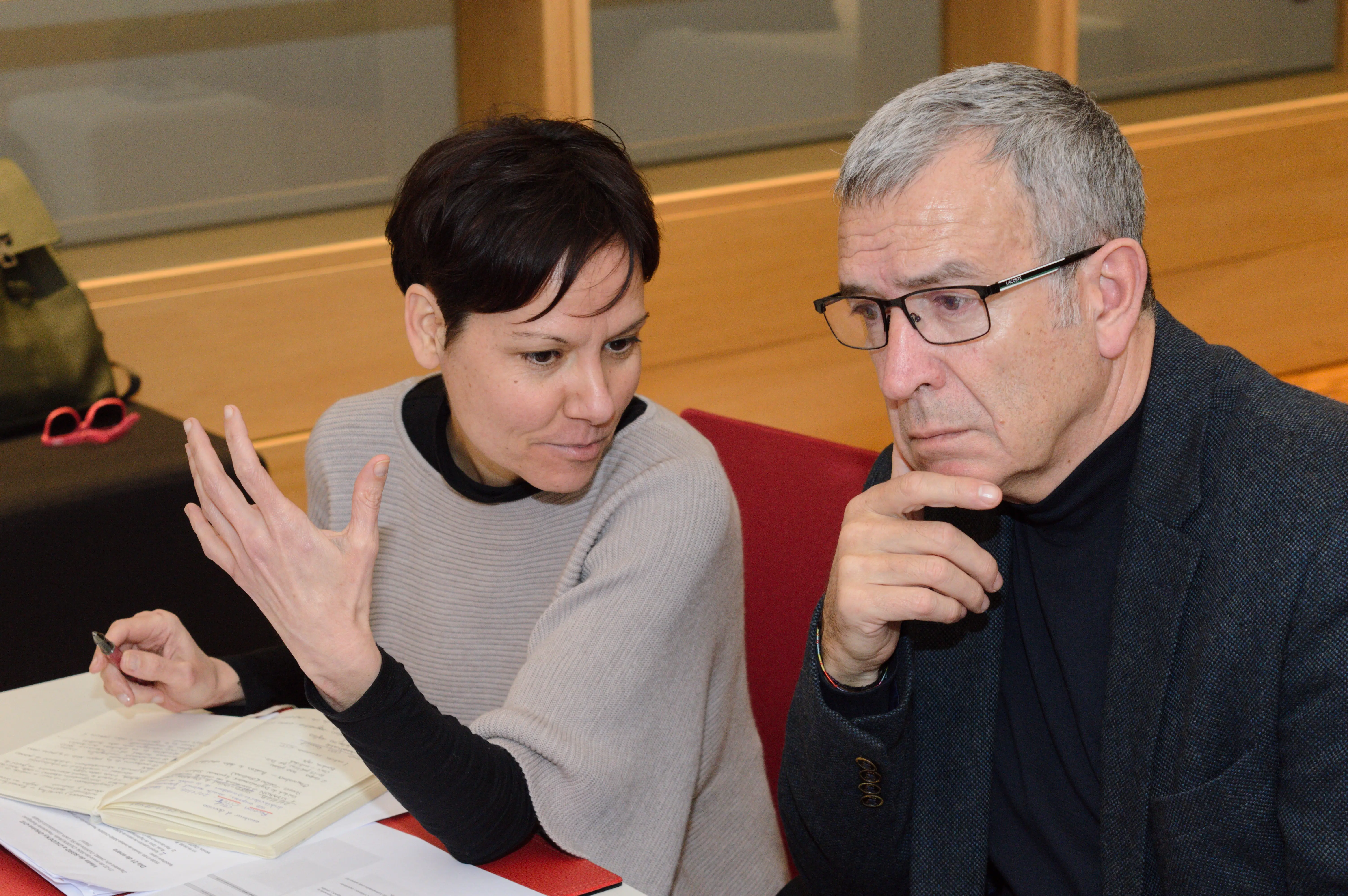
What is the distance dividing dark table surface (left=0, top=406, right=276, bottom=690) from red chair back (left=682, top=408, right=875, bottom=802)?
1.10 meters

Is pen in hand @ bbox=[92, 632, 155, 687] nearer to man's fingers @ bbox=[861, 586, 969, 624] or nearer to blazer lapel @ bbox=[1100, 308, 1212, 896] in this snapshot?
man's fingers @ bbox=[861, 586, 969, 624]

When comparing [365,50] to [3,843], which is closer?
[3,843]

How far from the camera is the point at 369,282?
322 centimetres

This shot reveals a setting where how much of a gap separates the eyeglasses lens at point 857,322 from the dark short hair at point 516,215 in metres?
0.27

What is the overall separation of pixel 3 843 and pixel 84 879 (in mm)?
114

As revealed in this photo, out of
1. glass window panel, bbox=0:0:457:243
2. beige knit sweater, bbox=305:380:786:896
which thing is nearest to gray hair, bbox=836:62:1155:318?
beige knit sweater, bbox=305:380:786:896

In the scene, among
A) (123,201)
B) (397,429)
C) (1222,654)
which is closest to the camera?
(1222,654)

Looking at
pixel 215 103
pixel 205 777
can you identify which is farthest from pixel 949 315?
pixel 215 103

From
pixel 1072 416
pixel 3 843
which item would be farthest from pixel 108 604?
pixel 1072 416

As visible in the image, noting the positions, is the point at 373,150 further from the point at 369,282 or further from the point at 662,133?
the point at 662,133

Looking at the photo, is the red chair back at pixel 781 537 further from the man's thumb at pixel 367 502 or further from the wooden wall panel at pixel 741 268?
the wooden wall panel at pixel 741 268

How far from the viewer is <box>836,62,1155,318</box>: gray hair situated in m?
1.22

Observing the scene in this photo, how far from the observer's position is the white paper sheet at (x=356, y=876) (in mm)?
1157

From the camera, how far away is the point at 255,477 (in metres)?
1.15
